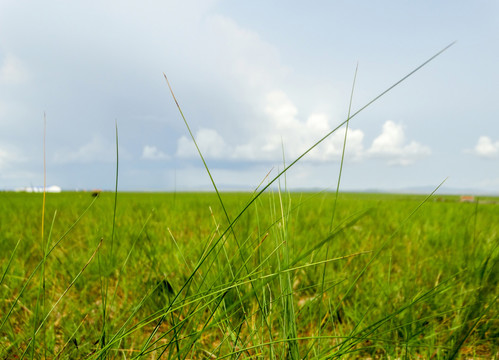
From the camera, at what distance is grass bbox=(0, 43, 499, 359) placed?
65cm

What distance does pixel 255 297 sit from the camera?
1168 mm

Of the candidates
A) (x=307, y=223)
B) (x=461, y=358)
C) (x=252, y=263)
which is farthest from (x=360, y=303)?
(x=307, y=223)

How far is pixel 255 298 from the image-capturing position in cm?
129

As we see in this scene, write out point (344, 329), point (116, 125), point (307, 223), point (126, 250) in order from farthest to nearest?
point (307, 223) < point (126, 250) < point (344, 329) < point (116, 125)

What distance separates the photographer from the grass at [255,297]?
0.65 meters

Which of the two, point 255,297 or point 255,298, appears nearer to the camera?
point 255,297

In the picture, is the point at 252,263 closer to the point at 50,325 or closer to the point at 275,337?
the point at 275,337

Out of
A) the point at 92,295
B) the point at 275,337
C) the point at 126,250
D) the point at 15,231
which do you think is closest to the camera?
the point at 275,337

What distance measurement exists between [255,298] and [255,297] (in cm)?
13

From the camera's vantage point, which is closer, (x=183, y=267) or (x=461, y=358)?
(x=461, y=358)

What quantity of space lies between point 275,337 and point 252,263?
0.44 meters

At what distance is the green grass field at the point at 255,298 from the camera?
0.66 m

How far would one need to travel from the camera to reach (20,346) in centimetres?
103

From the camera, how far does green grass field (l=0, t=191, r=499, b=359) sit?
663 millimetres
